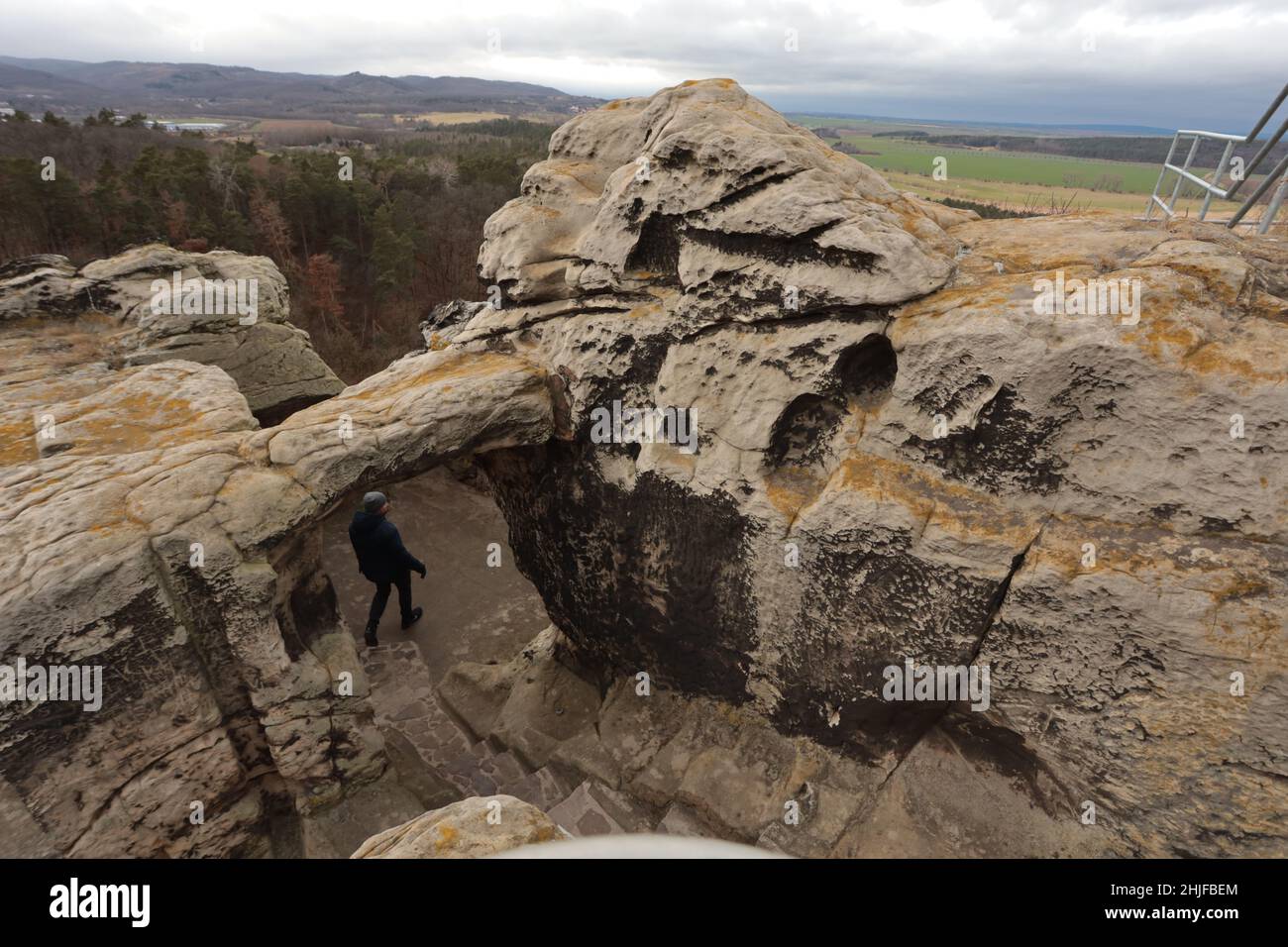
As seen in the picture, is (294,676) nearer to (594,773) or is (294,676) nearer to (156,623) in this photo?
(156,623)

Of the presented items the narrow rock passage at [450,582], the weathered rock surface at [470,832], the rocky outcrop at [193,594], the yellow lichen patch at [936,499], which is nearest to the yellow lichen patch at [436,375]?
the rocky outcrop at [193,594]

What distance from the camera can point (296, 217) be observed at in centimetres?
3634

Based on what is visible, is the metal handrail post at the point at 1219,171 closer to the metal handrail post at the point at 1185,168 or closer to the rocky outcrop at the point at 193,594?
the metal handrail post at the point at 1185,168

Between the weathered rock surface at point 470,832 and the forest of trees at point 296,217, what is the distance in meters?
26.8

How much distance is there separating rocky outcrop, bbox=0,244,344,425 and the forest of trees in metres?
14.5

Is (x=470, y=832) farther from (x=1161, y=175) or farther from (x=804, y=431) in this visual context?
(x=1161, y=175)

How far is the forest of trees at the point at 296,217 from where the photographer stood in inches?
1121

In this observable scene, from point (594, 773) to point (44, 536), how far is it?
19.9 feet

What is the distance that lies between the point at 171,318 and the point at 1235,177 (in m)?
15.5

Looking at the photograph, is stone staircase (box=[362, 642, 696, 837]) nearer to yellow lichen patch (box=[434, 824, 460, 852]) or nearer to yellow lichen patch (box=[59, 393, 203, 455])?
yellow lichen patch (box=[434, 824, 460, 852])

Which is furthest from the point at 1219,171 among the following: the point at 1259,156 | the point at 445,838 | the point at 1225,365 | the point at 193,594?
the point at 193,594

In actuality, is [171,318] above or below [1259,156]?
below

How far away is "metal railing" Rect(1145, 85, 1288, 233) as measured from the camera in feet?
20.9

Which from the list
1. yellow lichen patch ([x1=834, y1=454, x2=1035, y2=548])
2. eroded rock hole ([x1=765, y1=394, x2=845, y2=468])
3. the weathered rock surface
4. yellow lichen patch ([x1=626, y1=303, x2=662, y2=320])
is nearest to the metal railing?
yellow lichen patch ([x1=834, y1=454, x2=1035, y2=548])
